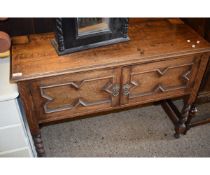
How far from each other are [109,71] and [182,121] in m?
0.68

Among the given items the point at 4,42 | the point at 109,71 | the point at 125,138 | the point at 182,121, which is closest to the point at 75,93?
the point at 109,71

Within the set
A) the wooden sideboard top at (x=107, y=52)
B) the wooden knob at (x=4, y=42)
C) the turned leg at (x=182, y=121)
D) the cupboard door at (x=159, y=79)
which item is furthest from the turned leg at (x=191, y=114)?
the wooden knob at (x=4, y=42)

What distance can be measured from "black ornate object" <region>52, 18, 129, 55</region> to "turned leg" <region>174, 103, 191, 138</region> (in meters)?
0.57

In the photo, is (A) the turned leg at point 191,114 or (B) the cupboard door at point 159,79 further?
(A) the turned leg at point 191,114

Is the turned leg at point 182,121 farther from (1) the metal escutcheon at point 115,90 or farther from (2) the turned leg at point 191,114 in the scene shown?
(1) the metal escutcheon at point 115,90

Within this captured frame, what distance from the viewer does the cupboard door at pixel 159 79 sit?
1.09 meters

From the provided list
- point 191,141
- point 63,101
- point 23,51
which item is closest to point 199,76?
point 191,141

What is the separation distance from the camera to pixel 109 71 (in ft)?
3.39

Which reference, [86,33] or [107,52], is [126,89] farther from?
[86,33]

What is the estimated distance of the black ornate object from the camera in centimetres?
98

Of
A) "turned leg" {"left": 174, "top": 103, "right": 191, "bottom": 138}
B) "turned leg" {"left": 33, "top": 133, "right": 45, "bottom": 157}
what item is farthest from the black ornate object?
"turned leg" {"left": 174, "top": 103, "right": 191, "bottom": 138}

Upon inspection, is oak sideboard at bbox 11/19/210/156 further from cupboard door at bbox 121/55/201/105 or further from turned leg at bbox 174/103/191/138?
turned leg at bbox 174/103/191/138
